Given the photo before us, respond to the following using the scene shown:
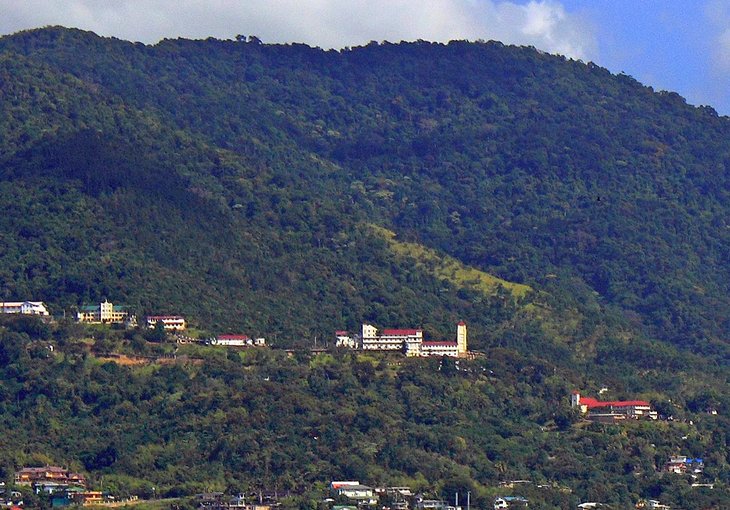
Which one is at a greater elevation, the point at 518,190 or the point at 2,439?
the point at 518,190

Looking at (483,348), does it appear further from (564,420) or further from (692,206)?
(692,206)

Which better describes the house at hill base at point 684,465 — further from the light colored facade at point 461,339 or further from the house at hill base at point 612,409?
the light colored facade at point 461,339

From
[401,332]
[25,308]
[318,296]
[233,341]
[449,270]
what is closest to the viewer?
[233,341]

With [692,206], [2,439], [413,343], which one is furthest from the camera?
[692,206]

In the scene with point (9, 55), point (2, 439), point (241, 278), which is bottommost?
point (2, 439)

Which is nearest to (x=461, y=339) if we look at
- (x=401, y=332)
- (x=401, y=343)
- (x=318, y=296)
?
(x=401, y=332)

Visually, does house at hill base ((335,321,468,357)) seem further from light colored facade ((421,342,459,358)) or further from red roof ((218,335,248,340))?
red roof ((218,335,248,340))

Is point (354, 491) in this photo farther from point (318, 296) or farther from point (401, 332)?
point (318, 296)

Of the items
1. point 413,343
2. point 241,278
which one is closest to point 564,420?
point 413,343
